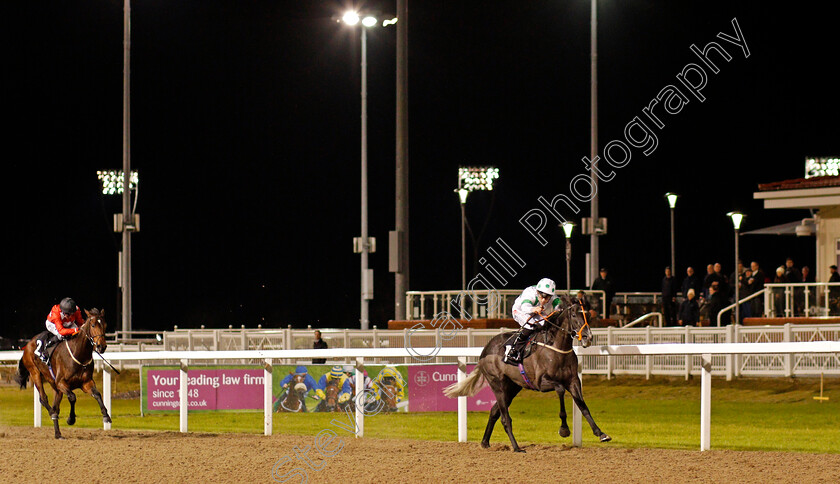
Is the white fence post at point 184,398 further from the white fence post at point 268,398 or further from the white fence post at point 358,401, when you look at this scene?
the white fence post at point 358,401

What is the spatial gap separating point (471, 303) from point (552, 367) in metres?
14.7

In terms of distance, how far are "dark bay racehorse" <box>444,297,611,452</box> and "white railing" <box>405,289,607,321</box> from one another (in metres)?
13.2

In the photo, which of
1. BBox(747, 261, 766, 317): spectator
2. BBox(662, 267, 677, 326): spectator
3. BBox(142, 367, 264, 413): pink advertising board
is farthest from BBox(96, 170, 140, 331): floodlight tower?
BBox(142, 367, 264, 413): pink advertising board

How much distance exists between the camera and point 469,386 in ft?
33.6

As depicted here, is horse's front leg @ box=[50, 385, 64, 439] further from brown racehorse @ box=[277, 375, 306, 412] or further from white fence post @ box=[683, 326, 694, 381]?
white fence post @ box=[683, 326, 694, 381]

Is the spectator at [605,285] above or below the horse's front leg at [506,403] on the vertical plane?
above

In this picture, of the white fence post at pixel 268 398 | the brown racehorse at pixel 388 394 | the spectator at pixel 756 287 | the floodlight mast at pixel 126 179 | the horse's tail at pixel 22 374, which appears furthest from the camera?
the floodlight mast at pixel 126 179

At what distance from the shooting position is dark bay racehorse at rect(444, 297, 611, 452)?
9.16 meters

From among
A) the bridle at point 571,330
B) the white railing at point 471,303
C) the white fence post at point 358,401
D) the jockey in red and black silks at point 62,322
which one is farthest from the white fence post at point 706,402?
the white railing at point 471,303

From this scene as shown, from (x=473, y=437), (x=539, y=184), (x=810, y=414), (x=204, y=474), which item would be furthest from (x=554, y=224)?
(x=204, y=474)

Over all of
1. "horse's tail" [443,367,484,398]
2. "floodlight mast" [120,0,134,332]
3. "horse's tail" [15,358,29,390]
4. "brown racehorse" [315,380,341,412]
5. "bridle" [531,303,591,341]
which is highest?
"floodlight mast" [120,0,134,332]

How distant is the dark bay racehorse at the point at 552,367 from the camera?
9.16 meters

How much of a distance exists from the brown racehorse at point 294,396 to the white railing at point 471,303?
391 inches

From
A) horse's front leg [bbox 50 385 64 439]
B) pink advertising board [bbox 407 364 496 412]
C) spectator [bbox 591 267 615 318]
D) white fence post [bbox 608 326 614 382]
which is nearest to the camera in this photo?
horse's front leg [bbox 50 385 64 439]
